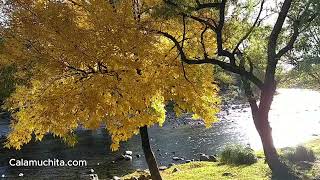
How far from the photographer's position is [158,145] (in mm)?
39562

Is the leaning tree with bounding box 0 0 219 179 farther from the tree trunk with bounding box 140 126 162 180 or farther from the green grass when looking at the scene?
the green grass

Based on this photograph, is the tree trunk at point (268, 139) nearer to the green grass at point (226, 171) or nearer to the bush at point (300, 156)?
the green grass at point (226, 171)

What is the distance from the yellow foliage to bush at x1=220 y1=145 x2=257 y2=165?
394 inches

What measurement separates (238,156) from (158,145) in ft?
54.1

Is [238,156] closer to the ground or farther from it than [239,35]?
closer to the ground

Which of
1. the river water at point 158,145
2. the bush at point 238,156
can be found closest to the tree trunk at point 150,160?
the bush at point 238,156

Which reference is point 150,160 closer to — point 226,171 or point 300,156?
point 226,171

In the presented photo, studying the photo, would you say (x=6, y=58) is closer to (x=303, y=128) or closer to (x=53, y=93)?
(x=53, y=93)

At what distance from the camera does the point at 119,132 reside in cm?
1606

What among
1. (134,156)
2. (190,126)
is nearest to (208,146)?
(134,156)

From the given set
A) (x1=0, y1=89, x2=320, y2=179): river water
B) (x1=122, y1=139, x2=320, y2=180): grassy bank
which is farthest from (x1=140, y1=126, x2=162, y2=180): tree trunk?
(x1=0, y1=89, x2=320, y2=179): river water

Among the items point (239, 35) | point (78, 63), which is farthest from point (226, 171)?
point (78, 63)

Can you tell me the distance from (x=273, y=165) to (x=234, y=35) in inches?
231

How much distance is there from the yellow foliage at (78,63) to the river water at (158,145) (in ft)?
49.2
